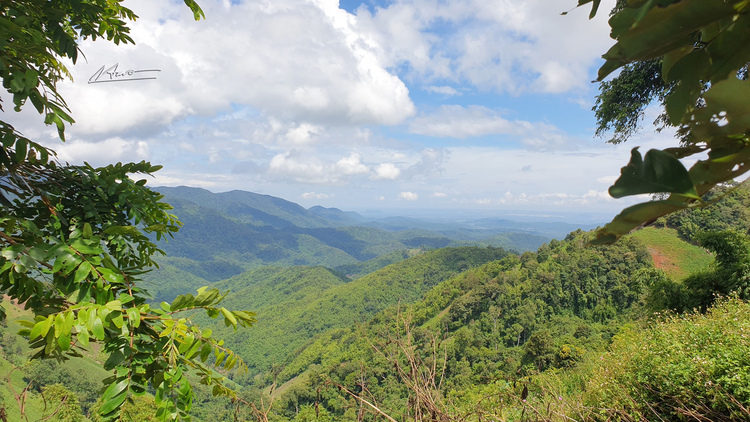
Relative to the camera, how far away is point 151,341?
1.40 m

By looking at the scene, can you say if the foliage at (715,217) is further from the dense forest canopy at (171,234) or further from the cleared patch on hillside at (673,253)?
the dense forest canopy at (171,234)

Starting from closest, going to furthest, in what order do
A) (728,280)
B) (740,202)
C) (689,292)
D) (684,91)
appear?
1. (684,91)
2. (728,280)
3. (689,292)
4. (740,202)

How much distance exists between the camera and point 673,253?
33.0m

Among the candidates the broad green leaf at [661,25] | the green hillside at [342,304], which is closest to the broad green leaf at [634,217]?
the broad green leaf at [661,25]

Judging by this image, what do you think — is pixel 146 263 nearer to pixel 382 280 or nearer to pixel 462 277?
pixel 462 277

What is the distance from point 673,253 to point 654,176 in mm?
43684

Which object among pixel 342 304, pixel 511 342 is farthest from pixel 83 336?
pixel 342 304

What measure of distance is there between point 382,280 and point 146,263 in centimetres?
9470

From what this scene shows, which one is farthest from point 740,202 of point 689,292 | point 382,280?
point 382,280

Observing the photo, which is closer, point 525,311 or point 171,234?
point 171,234

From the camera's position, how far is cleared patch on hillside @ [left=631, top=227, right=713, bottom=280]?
2967cm

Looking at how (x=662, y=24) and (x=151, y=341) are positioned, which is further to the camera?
(x=151, y=341)

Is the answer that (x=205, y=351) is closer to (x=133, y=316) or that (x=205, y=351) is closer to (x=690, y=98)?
(x=133, y=316)

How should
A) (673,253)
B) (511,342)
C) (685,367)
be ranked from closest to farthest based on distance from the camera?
1. (685,367)
2. (673,253)
3. (511,342)
